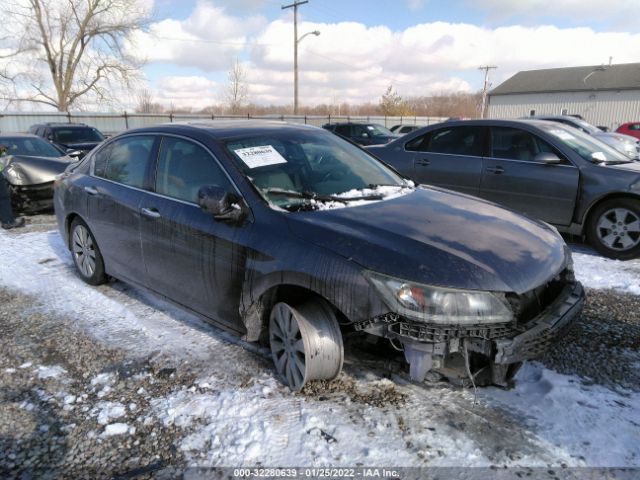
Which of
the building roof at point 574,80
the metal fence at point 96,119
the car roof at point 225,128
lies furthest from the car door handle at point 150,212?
the building roof at point 574,80

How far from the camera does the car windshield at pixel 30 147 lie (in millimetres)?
9109

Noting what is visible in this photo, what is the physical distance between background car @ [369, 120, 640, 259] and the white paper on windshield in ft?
12.3

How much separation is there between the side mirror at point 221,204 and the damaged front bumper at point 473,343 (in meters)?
1.04

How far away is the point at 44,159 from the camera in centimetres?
817

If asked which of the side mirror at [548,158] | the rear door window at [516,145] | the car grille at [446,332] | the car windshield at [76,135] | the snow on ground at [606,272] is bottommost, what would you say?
the snow on ground at [606,272]

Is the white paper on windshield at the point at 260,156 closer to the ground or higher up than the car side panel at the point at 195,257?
higher up

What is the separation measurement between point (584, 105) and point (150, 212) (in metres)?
57.2

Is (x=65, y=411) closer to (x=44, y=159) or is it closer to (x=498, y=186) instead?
(x=498, y=186)

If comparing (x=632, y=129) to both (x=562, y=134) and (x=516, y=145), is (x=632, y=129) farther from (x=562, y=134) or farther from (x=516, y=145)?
(x=516, y=145)

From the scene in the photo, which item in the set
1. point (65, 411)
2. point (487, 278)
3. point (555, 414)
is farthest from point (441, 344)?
point (65, 411)

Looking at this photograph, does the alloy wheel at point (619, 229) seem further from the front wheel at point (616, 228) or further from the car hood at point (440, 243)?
the car hood at point (440, 243)

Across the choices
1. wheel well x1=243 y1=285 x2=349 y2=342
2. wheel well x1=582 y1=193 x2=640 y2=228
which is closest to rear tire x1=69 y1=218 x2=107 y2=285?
wheel well x1=243 y1=285 x2=349 y2=342

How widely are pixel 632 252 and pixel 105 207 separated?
542cm

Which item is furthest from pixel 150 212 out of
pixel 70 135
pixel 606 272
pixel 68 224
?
pixel 70 135
